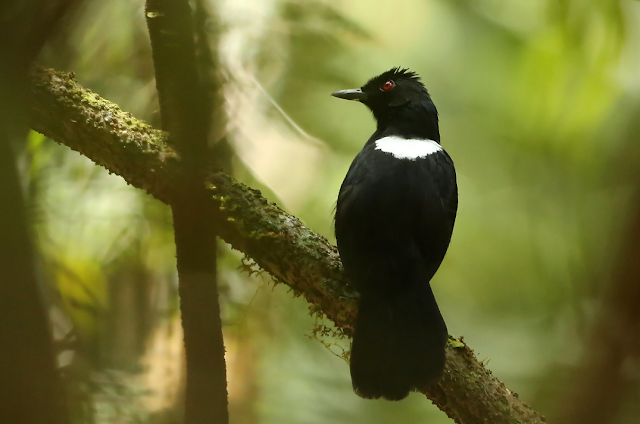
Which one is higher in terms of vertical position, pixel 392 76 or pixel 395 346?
pixel 392 76

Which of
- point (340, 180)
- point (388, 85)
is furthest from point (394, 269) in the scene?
point (388, 85)

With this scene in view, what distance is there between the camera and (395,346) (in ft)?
4.31

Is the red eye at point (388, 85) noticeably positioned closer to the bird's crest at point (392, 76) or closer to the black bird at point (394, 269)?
the bird's crest at point (392, 76)

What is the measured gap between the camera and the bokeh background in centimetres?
166

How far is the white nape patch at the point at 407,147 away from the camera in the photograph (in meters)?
1.45

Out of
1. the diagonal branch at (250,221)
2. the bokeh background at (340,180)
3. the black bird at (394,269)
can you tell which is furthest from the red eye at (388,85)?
the diagonal branch at (250,221)

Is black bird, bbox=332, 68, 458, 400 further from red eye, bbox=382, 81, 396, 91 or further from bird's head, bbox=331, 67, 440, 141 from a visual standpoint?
red eye, bbox=382, 81, 396, 91

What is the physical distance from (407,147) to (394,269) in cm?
41

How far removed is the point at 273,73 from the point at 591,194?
4.20 ft

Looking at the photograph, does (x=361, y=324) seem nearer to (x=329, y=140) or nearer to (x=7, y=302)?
(x=329, y=140)

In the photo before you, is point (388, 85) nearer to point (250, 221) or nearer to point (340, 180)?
point (340, 180)

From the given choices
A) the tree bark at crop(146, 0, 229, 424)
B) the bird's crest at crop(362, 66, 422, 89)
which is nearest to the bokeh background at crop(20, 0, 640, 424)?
the tree bark at crop(146, 0, 229, 424)

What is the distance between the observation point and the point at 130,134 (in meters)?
1.50

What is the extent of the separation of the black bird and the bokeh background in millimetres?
350
